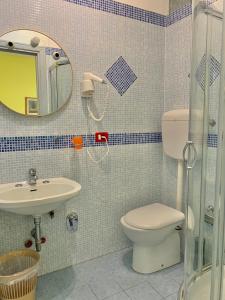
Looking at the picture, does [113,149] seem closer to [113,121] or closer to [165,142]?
[113,121]

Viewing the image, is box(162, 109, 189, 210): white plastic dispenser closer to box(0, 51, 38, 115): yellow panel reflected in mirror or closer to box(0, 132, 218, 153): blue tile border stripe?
box(0, 132, 218, 153): blue tile border stripe

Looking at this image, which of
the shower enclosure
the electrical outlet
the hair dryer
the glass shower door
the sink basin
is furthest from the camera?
the electrical outlet

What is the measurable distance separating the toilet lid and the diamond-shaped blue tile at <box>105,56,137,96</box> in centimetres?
98

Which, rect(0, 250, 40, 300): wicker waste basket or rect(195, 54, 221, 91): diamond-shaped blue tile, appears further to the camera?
rect(0, 250, 40, 300): wicker waste basket

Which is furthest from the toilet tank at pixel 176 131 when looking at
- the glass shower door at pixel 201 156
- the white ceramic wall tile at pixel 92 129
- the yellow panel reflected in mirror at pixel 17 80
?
the yellow panel reflected in mirror at pixel 17 80

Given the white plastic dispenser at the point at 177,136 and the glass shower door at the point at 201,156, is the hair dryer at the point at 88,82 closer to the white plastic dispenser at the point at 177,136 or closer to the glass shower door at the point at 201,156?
the white plastic dispenser at the point at 177,136

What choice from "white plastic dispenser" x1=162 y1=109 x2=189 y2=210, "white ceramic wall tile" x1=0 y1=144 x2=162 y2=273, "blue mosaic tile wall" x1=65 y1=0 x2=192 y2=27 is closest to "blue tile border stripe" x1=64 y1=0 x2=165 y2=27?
"blue mosaic tile wall" x1=65 y1=0 x2=192 y2=27

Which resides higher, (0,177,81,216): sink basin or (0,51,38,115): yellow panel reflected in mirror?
(0,51,38,115): yellow panel reflected in mirror

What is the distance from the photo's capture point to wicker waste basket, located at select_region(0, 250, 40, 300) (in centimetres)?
137

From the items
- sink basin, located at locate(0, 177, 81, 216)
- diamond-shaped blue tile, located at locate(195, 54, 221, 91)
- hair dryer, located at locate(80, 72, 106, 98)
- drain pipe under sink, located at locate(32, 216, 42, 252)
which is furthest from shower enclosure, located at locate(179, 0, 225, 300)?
drain pipe under sink, located at locate(32, 216, 42, 252)

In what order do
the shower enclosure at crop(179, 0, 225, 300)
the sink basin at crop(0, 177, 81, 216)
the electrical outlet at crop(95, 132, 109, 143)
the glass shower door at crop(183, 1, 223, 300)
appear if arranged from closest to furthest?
the shower enclosure at crop(179, 0, 225, 300)
the glass shower door at crop(183, 1, 223, 300)
the sink basin at crop(0, 177, 81, 216)
the electrical outlet at crop(95, 132, 109, 143)

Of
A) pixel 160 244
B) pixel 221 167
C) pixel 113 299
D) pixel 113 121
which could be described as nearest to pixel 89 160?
pixel 113 121

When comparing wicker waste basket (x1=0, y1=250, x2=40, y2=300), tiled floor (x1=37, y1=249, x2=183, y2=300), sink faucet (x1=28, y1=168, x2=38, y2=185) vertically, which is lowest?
tiled floor (x1=37, y1=249, x2=183, y2=300)

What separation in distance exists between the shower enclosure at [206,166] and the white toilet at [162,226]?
581 mm
